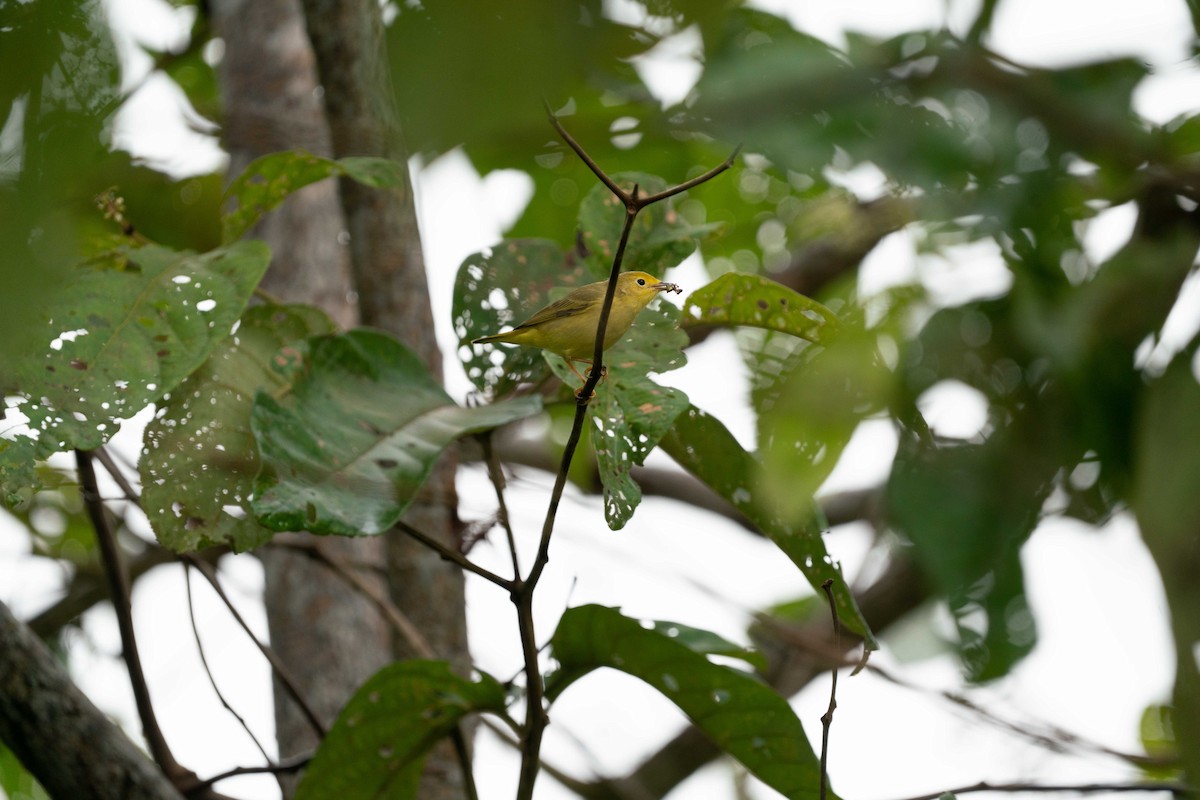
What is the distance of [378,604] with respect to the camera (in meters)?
2.24

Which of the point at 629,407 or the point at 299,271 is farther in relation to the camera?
the point at 299,271

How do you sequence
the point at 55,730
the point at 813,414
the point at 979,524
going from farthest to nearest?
the point at 813,414
the point at 55,730
the point at 979,524

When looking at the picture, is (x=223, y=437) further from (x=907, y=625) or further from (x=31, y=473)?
(x=907, y=625)

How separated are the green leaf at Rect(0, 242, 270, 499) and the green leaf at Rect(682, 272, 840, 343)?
Answer: 0.73 meters

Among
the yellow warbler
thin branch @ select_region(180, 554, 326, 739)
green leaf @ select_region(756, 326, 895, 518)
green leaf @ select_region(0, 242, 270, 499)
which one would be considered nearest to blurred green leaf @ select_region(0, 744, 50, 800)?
thin branch @ select_region(180, 554, 326, 739)

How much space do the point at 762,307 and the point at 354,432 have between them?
674 millimetres

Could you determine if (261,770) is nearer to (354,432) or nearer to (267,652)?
(267,652)

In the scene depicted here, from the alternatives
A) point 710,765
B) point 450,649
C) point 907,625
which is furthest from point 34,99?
point 710,765

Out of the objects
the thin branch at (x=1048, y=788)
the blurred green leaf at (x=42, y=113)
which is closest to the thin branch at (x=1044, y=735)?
the thin branch at (x=1048, y=788)

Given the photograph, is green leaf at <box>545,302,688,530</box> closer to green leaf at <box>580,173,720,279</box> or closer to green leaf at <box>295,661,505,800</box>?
green leaf at <box>580,173,720,279</box>

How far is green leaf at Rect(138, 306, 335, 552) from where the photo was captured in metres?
1.77

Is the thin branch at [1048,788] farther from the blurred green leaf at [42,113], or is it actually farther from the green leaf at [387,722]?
the blurred green leaf at [42,113]

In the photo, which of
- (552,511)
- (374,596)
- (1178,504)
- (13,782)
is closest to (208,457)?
(374,596)

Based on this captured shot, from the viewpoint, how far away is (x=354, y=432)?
1750mm
